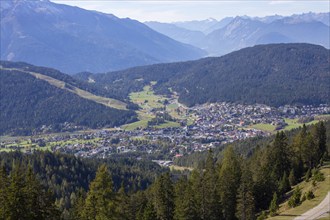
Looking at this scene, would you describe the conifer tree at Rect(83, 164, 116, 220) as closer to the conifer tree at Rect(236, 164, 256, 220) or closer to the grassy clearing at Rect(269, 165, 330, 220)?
the conifer tree at Rect(236, 164, 256, 220)

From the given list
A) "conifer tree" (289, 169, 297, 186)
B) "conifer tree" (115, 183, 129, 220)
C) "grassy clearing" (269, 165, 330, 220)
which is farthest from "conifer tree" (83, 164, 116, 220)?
"conifer tree" (289, 169, 297, 186)

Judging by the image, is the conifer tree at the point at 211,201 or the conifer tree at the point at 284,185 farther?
the conifer tree at the point at 284,185

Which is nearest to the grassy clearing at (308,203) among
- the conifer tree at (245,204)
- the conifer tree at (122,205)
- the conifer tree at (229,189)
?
the conifer tree at (245,204)

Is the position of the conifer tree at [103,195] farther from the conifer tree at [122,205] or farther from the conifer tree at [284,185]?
the conifer tree at [284,185]

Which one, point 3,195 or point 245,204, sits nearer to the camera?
point 3,195

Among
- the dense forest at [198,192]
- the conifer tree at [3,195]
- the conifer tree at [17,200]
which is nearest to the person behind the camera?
the conifer tree at [3,195]

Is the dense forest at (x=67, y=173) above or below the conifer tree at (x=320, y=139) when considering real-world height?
below

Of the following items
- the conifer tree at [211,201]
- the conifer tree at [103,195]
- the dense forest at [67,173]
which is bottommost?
the dense forest at [67,173]

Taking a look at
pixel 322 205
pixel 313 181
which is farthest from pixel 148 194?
pixel 322 205

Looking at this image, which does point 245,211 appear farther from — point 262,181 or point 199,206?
point 262,181

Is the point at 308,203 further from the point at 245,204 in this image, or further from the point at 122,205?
the point at 122,205

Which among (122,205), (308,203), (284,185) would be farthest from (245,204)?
(122,205)
